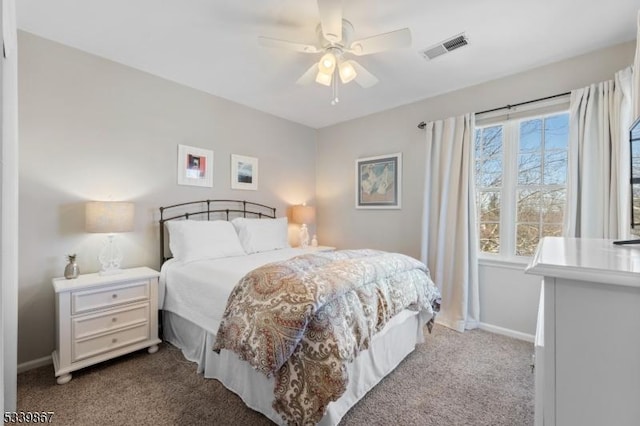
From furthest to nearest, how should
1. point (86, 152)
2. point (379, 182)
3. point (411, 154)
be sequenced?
1. point (379, 182)
2. point (411, 154)
3. point (86, 152)

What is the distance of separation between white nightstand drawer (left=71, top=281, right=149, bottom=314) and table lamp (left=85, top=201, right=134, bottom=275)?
252mm

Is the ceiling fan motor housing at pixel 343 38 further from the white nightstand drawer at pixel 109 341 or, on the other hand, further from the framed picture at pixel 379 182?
the white nightstand drawer at pixel 109 341

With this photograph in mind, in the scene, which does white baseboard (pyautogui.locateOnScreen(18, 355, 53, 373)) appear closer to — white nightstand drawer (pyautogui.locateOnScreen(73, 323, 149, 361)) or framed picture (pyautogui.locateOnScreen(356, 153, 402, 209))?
white nightstand drawer (pyautogui.locateOnScreen(73, 323, 149, 361))

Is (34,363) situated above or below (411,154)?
below

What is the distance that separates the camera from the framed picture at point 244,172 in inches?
143

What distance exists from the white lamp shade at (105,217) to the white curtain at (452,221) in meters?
3.03

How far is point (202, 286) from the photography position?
2.21 meters

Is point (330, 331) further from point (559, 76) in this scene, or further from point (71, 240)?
point (559, 76)

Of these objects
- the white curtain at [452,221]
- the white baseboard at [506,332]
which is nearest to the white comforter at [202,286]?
the white curtain at [452,221]

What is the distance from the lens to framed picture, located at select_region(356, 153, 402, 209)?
12.4ft

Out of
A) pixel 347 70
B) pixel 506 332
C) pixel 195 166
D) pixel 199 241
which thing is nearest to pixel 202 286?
pixel 199 241

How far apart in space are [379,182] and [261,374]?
9.41 feet

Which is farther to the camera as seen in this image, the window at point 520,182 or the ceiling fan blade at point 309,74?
the window at point 520,182

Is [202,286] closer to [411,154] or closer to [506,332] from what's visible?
[411,154]
